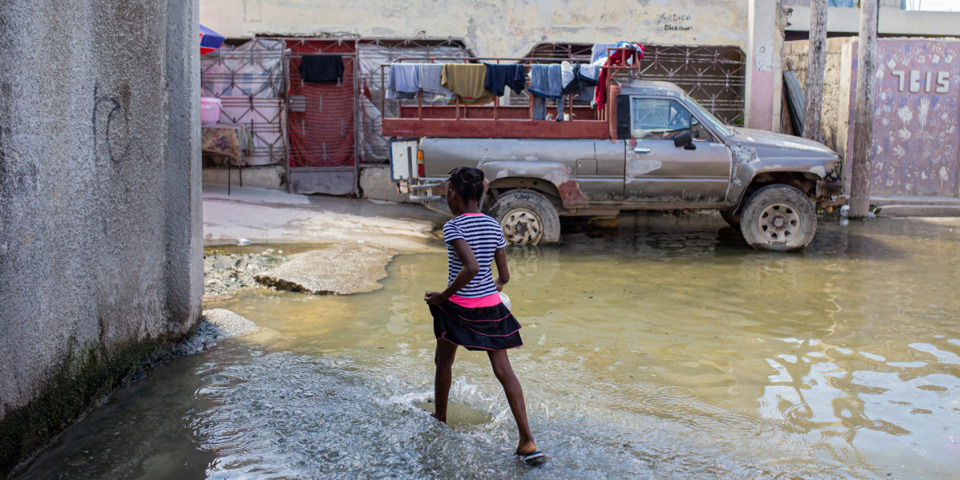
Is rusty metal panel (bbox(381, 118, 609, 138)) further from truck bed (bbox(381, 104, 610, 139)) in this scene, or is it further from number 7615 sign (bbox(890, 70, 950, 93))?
number 7615 sign (bbox(890, 70, 950, 93))

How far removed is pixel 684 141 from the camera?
8672 millimetres

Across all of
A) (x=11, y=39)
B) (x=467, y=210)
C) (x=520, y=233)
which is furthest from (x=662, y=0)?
(x=11, y=39)

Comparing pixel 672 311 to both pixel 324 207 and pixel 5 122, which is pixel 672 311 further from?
pixel 324 207

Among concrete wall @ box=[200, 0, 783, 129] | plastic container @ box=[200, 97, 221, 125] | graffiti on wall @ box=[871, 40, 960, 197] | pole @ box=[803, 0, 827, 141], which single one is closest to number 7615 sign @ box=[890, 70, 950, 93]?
graffiti on wall @ box=[871, 40, 960, 197]

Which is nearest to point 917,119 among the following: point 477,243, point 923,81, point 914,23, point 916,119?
point 916,119

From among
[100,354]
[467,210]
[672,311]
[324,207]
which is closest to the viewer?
[467,210]

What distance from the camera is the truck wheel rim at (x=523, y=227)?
907 cm

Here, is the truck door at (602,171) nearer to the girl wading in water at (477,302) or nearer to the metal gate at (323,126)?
the metal gate at (323,126)

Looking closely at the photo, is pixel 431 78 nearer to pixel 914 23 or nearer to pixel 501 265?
pixel 501 265

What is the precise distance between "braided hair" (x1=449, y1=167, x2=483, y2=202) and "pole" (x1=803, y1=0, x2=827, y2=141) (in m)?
10.1

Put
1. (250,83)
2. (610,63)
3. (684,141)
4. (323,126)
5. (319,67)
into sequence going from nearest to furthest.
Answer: (684,141)
(610,63)
(319,67)
(250,83)
(323,126)

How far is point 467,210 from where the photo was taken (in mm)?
3402

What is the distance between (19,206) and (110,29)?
1252 millimetres

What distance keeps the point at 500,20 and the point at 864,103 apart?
243 inches
